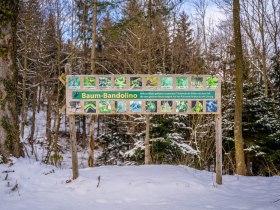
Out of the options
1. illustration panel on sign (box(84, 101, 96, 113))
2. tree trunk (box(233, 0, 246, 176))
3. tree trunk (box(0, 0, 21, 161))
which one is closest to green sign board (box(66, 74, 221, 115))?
illustration panel on sign (box(84, 101, 96, 113))

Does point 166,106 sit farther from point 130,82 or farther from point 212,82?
point 212,82

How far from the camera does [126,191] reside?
5387 millimetres

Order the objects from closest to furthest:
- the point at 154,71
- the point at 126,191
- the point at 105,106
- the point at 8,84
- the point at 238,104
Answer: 1. the point at 126,191
2. the point at 105,106
3. the point at 8,84
4. the point at 238,104
5. the point at 154,71

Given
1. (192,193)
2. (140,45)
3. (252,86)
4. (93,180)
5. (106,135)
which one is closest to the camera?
(192,193)

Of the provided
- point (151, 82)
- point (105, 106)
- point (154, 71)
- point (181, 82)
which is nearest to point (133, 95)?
point (151, 82)

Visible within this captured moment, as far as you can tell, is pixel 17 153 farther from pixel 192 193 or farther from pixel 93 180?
pixel 192 193

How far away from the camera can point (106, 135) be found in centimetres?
1738

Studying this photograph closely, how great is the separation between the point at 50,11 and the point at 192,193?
1590 cm

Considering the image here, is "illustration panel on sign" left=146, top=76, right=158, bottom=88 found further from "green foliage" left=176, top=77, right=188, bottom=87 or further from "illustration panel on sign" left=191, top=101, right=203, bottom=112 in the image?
"illustration panel on sign" left=191, top=101, right=203, bottom=112

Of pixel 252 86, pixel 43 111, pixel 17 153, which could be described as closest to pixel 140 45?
pixel 252 86

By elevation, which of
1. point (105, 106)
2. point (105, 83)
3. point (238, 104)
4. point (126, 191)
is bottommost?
point (126, 191)

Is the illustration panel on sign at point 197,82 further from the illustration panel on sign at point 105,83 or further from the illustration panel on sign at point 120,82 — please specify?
the illustration panel on sign at point 105,83

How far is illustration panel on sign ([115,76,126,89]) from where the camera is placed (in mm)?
6074

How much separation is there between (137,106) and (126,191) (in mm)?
1716
